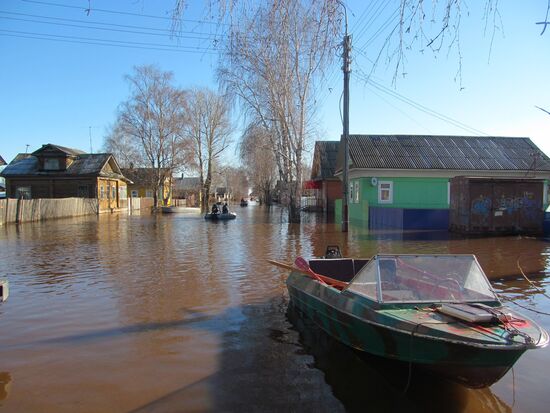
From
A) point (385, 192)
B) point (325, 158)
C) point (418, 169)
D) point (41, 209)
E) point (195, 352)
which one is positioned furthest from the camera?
point (325, 158)

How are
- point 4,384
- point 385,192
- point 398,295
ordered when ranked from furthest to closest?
point 385,192
point 398,295
point 4,384

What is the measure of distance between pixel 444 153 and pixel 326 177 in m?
12.9

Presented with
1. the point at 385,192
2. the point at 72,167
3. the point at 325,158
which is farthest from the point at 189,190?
the point at 385,192

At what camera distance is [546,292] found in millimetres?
9086

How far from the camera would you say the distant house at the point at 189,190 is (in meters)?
71.2

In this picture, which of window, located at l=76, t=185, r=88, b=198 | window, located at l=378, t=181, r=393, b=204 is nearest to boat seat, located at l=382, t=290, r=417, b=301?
window, located at l=378, t=181, r=393, b=204

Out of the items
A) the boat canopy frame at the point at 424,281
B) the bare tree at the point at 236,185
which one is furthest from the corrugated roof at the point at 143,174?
the boat canopy frame at the point at 424,281

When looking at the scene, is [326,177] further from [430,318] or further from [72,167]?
[430,318]

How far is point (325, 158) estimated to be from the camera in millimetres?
42812

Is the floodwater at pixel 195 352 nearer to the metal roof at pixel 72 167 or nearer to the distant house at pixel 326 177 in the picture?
the distant house at pixel 326 177

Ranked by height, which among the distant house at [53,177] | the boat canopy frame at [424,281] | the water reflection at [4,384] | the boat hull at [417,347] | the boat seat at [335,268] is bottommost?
the water reflection at [4,384]

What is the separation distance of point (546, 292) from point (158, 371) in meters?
7.75

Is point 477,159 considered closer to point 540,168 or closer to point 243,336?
point 540,168

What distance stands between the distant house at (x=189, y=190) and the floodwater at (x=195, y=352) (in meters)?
54.4
